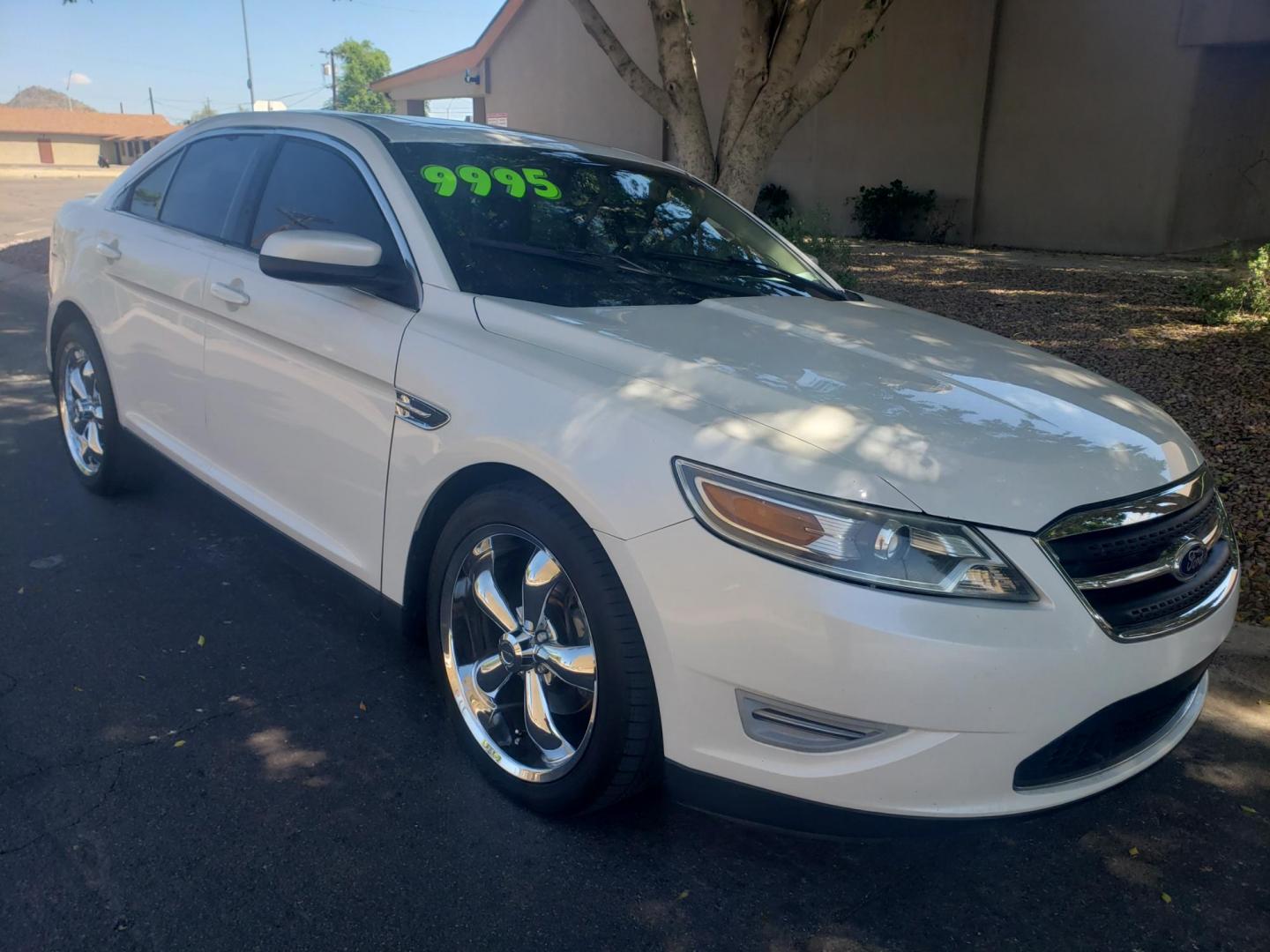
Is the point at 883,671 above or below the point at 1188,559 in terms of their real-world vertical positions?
below

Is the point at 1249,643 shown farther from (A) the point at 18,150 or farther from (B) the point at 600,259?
(A) the point at 18,150

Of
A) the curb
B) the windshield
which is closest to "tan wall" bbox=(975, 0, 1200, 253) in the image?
the curb

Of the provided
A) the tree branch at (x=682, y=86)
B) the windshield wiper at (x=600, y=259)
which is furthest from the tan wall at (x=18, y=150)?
the windshield wiper at (x=600, y=259)

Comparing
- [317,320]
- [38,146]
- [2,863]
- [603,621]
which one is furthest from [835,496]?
[38,146]

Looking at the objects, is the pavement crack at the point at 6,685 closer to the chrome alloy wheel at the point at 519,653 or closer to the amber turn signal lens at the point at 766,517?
the chrome alloy wheel at the point at 519,653

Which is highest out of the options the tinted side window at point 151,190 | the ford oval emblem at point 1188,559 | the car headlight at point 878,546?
Result: the tinted side window at point 151,190

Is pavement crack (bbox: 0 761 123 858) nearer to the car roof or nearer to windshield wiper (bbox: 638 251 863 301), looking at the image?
the car roof

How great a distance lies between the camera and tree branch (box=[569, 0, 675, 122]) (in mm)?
8836

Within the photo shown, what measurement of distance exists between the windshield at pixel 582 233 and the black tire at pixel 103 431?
7.06 feet

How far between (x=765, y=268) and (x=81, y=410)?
348cm

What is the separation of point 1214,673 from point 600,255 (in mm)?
2717

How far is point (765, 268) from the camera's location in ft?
13.4

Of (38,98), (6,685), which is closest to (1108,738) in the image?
(6,685)

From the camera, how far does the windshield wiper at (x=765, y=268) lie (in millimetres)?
3844
